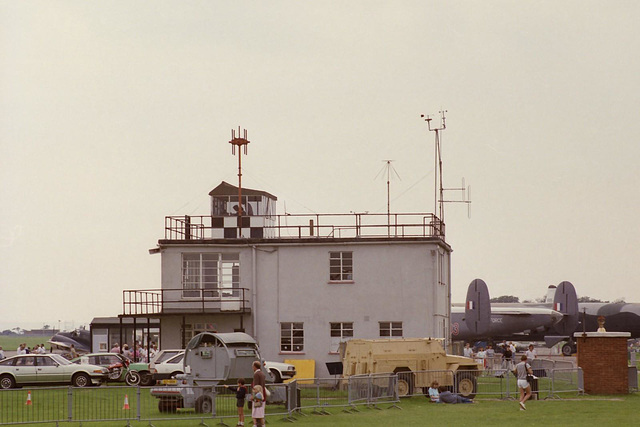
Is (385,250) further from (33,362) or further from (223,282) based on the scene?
(33,362)

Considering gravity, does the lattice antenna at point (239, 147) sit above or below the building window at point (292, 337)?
above

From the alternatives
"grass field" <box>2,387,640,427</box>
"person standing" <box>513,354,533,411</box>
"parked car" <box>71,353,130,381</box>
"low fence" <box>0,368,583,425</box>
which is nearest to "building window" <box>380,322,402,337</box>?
"low fence" <box>0,368,583,425</box>

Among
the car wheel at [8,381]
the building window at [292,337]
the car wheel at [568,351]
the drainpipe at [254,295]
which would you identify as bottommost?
the car wheel at [568,351]

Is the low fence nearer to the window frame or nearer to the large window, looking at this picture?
the window frame

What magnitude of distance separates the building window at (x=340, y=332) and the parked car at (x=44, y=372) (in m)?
Result: 10.6

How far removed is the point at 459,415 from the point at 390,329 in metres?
16.8

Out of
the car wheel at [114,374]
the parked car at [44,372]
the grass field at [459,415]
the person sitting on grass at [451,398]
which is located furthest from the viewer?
the car wheel at [114,374]

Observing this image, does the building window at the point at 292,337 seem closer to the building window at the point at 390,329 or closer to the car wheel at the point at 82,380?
the building window at the point at 390,329

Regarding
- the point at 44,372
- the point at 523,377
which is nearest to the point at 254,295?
the point at 44,372

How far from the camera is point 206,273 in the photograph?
154ft

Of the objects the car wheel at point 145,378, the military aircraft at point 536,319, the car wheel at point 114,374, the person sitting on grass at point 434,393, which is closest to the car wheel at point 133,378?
the car wheel at point 145,378

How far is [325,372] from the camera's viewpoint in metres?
45.1

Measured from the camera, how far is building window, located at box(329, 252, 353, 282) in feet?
152

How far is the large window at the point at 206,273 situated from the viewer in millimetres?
46781
